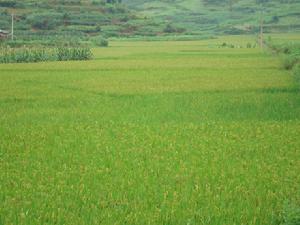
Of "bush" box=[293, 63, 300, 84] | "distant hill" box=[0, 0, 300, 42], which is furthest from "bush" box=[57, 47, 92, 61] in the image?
"distant hill" box=[0, 0, 300, 42]

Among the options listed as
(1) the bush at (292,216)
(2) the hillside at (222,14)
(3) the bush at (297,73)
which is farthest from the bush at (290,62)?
(2) the hillside at (222,14)

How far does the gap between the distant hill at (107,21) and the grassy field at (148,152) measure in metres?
44.2

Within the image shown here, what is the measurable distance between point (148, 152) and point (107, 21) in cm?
6312

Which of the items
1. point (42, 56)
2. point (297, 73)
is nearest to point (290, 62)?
point (297, 73)

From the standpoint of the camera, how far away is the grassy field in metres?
6.99

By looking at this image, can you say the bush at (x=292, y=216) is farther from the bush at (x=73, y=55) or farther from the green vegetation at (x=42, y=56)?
the bush at (x=73, y=55)

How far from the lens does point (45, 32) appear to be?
6506 centimetres

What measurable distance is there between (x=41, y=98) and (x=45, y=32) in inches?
1952

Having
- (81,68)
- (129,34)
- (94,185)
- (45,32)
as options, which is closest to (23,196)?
(94,185)

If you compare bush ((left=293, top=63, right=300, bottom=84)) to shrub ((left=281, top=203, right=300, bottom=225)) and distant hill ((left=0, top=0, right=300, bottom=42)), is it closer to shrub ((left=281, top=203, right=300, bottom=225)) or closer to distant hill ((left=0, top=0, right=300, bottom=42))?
shrub ((left=281, top=203, right=300, bottom=225))

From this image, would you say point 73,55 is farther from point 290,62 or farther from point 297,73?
point 297,73

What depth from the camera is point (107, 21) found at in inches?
2830

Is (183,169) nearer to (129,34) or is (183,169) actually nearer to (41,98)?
(41,98)

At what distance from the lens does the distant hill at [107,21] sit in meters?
65.1
